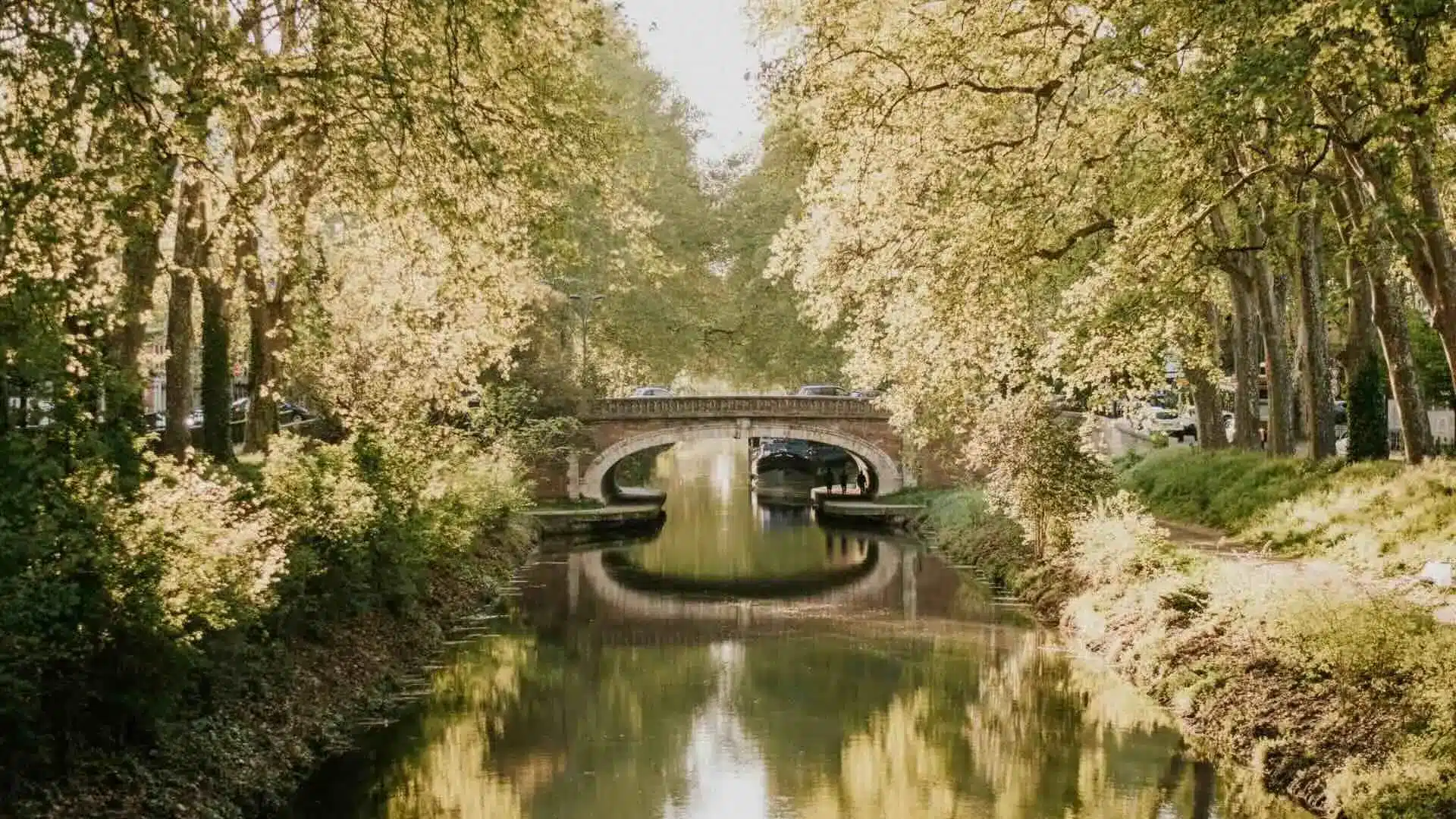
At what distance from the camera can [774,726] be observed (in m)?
17.0

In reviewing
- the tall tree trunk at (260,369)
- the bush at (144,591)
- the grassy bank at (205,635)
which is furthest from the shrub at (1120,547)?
the tall tree trunk at (260,369)

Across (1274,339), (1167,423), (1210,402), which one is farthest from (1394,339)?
(1167,423)

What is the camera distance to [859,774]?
14797 millimetres

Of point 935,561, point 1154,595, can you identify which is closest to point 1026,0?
point 1154,595

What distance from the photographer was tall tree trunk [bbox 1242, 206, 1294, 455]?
2508cm

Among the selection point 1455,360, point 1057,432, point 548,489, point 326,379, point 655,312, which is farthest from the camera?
point 655,312

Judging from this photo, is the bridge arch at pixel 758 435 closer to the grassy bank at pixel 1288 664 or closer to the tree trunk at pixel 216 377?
the tree trunk at pixel 216 377

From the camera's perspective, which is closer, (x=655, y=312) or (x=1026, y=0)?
(x=1026, y=0)

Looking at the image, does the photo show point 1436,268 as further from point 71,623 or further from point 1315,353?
point 71,623

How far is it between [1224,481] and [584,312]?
2214 cm

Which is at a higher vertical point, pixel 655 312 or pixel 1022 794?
pixel 655 312

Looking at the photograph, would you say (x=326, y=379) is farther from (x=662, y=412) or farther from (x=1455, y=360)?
(x=662, y=412)

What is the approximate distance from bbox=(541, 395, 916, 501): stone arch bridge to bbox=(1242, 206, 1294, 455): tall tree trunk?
19997mm

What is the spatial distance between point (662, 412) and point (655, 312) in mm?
4568
